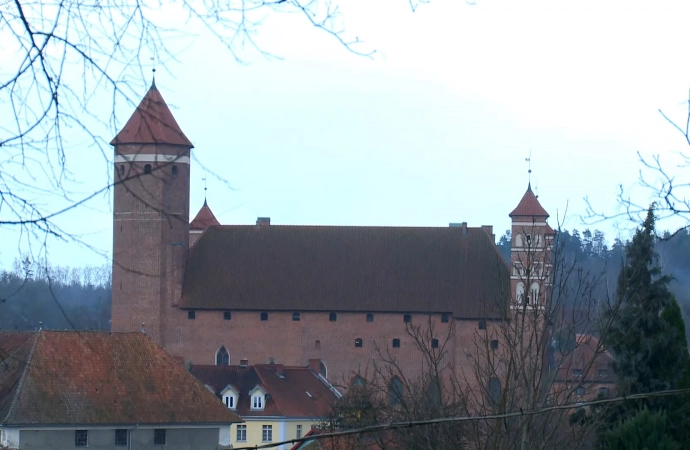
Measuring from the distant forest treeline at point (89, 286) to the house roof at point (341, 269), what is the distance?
5111 millimetres

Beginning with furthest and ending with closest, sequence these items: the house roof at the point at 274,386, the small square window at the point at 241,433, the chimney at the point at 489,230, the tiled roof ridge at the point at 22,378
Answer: the chimney at the point at 489,230 < the house roof at the point at 274,386 < the small square window at the point at 241,433 < the tiled roof ridge at the point at 22,378

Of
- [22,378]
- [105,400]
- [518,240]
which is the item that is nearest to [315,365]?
[518,240]

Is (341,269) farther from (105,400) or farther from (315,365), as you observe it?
(105,400)

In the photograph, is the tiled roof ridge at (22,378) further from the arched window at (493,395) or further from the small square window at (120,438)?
the arched window at (493,395)

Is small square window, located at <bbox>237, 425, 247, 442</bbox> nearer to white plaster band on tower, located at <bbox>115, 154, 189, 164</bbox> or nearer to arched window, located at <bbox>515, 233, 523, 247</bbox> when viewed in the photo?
arched window, located at <bbox>515, 233, 523, 247</bbox>

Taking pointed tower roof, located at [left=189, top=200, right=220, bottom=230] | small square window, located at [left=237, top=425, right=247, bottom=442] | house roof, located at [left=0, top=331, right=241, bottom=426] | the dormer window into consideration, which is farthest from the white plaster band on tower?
pointed tower roof, located at [left=189, top=200, right=220, bottom=230]

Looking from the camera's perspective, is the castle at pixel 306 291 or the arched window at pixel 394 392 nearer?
the arched window at pixel 394 392

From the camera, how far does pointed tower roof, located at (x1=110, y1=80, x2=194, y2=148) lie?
4.91 m

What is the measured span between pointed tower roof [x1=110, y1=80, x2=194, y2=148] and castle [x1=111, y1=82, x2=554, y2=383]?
143ft

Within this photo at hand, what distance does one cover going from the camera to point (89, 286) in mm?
125188

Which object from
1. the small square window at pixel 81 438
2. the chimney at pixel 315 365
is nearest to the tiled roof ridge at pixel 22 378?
the small square window at pixel 81 438

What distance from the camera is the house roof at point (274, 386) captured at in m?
44.4

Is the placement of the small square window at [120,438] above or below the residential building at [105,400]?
below

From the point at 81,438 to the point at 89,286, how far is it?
98.0 m
